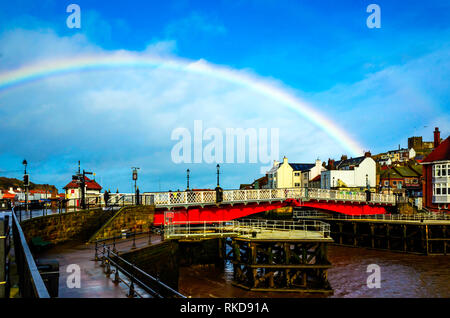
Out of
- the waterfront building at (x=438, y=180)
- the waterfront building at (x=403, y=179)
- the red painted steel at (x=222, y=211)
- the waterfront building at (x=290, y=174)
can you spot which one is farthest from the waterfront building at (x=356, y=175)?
the red painted steel at (x=222, y=211)

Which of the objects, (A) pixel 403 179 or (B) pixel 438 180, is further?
(A) pixel 403 179

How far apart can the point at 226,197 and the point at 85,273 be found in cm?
2261

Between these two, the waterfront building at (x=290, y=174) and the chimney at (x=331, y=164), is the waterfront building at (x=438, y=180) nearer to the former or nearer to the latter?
the chimney at (x=331, y=164)

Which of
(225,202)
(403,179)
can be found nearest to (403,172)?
(403,179)

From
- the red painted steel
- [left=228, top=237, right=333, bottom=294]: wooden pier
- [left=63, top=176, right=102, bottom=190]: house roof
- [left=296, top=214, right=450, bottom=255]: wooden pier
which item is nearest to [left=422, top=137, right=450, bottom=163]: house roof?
[left=296, top=214, right=450, bottom=255]: wooden pier

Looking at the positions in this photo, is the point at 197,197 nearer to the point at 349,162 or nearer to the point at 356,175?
the point at 356,175

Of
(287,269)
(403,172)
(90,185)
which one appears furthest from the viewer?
(403,172)

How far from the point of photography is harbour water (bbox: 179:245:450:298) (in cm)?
2666

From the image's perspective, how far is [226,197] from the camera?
36406mm

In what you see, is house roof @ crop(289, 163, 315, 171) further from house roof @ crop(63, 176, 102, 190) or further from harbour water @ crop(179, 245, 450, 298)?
harbour water @ crop(179, 245, 450, 298)

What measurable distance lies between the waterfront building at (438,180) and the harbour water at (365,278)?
21174 millimetres

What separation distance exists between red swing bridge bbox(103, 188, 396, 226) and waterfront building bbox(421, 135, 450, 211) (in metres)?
16.4

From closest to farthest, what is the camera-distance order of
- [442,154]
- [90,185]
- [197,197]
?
[197,197], [442,154], [90,185]
